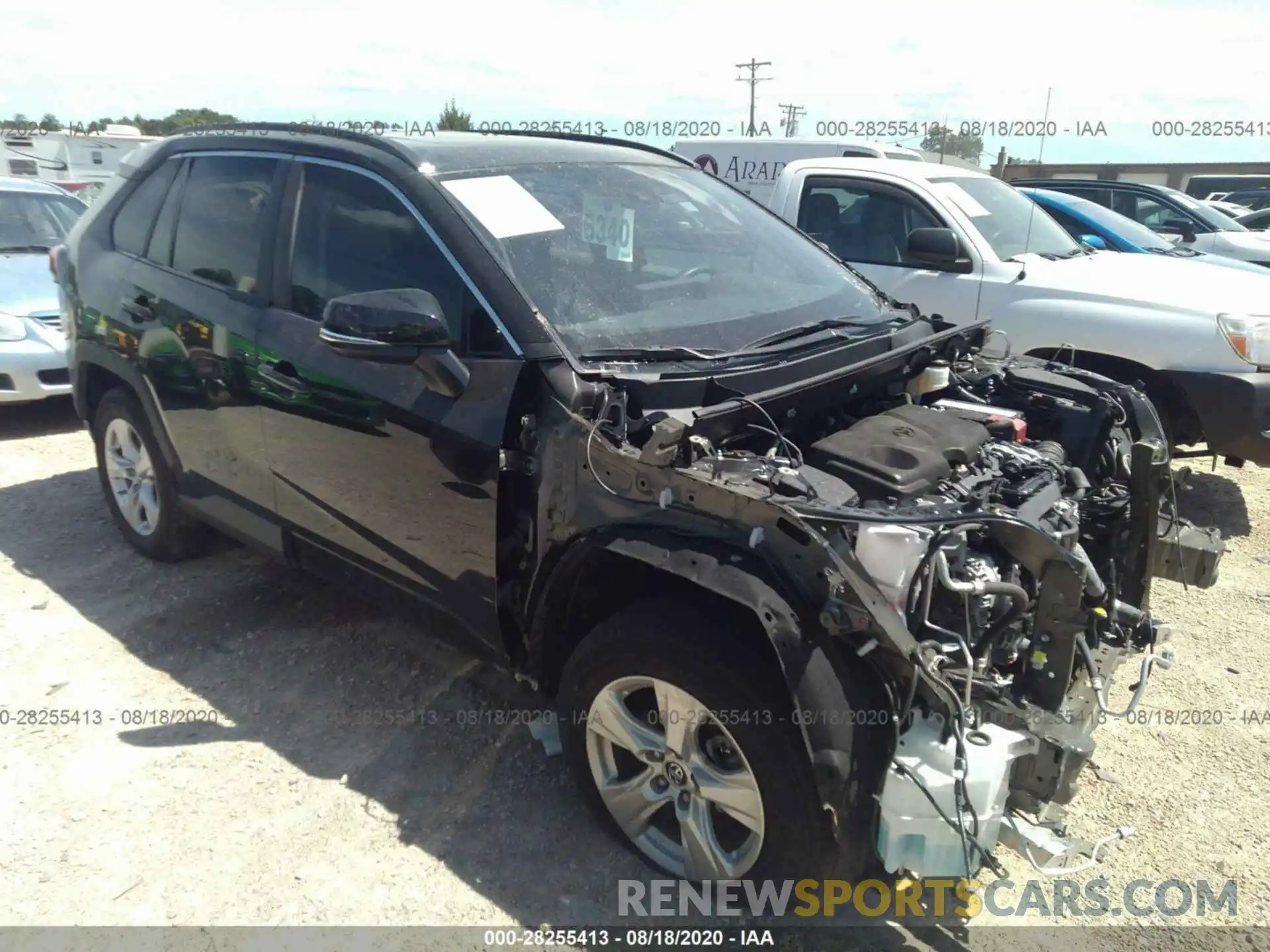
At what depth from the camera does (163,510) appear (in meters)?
4.38

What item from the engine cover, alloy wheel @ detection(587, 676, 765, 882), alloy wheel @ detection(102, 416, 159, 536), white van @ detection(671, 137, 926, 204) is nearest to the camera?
alloy wheel @ detection(587, 676, 765, 882)

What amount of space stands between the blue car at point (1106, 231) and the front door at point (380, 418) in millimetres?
6797

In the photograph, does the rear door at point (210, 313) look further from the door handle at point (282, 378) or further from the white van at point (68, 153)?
the white van at point (68, 153)

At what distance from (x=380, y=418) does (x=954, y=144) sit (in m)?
19.9

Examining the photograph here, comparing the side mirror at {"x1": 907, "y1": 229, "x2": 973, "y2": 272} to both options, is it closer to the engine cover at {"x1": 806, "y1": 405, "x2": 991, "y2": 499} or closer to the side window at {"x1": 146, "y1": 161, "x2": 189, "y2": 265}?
the engine cover at {"x1": 806, "y1": 405, "x2": 991, "y2": 499}

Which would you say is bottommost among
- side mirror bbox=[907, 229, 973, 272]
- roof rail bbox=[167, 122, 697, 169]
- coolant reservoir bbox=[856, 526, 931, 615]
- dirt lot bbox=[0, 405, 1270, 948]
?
dirt lot bbox=[0, 405, 1270, 948]

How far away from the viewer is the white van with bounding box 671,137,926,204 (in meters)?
10.2

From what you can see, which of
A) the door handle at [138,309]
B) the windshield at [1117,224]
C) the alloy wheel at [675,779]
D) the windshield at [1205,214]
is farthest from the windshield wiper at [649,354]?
the windshield at [1205,214]

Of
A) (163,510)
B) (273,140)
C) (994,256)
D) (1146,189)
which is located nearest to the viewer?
(273,140)

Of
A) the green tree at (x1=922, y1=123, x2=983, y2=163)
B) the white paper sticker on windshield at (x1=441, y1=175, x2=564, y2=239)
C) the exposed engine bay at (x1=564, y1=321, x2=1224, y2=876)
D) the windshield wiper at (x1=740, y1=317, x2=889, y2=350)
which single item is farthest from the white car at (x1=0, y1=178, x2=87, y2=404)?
the green tree at (x1=922, y1=123, x2=983, y2=163)

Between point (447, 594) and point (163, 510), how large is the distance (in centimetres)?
211

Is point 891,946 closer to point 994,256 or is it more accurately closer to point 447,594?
point 447,594

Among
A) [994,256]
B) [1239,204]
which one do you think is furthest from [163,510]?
[1239,204]

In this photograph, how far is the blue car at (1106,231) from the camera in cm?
809
